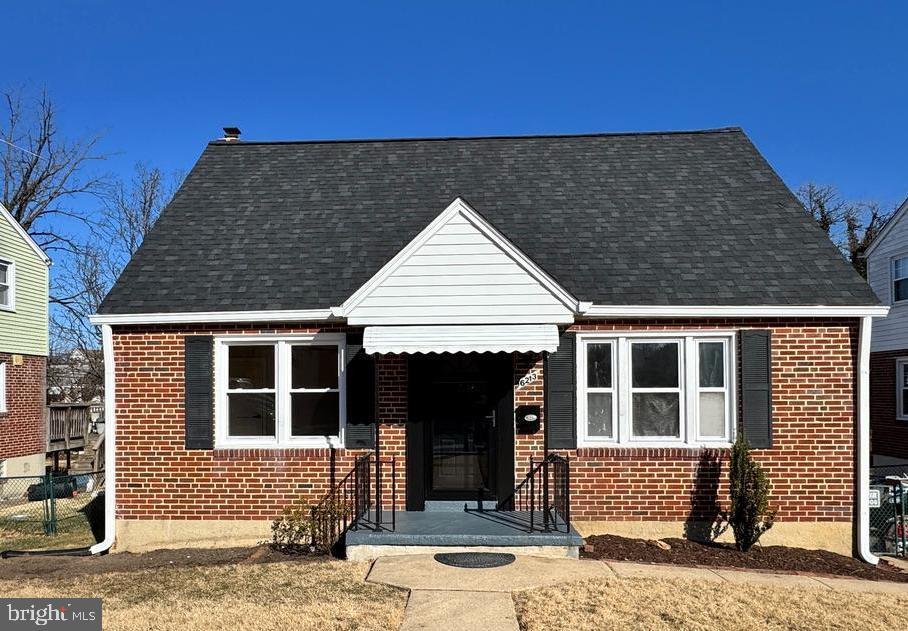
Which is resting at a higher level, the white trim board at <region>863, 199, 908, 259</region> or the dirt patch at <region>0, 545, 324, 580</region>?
the white trim board at <region>863, 199, 908, 259</region>

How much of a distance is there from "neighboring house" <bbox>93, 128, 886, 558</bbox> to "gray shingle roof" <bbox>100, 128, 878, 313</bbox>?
55 millimetres

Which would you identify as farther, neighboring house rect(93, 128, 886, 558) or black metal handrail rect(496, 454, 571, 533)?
neighboring house rect(93, 128, 886, 558)

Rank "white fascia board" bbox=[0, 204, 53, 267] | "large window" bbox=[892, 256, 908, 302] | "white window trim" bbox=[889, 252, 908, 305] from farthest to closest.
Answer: "white fascia board" bbox=[0, 204, 53, 267]
"white window trim" bbox=[889, 252, 908, 305]
"large window" bbox=[892, 256, 908, 302]

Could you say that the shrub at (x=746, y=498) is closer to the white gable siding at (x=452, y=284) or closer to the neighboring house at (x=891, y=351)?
the white gable siding at (x=452, y=284)

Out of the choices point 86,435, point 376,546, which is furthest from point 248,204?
point 86,435

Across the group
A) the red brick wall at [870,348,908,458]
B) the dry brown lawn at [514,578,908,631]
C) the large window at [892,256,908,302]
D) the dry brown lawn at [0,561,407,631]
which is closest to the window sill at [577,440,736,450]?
the dry brown lawn at [514,578,908,631]

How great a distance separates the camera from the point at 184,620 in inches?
251

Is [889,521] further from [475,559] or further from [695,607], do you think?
[475,559]

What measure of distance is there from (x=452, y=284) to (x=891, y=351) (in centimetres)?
1482

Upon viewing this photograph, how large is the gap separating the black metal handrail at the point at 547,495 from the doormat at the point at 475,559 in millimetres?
579

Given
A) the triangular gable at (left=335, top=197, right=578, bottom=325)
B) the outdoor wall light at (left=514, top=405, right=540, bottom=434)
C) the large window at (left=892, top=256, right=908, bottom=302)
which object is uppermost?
the large window at (left=892, top=256, right=908, bottom=302)

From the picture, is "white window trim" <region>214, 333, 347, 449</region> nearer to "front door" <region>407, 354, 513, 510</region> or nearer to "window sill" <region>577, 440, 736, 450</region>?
"front door" <region>407, 354, 513, 510</region>

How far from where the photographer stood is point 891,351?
62.1ft

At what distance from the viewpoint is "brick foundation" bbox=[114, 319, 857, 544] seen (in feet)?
31.4
